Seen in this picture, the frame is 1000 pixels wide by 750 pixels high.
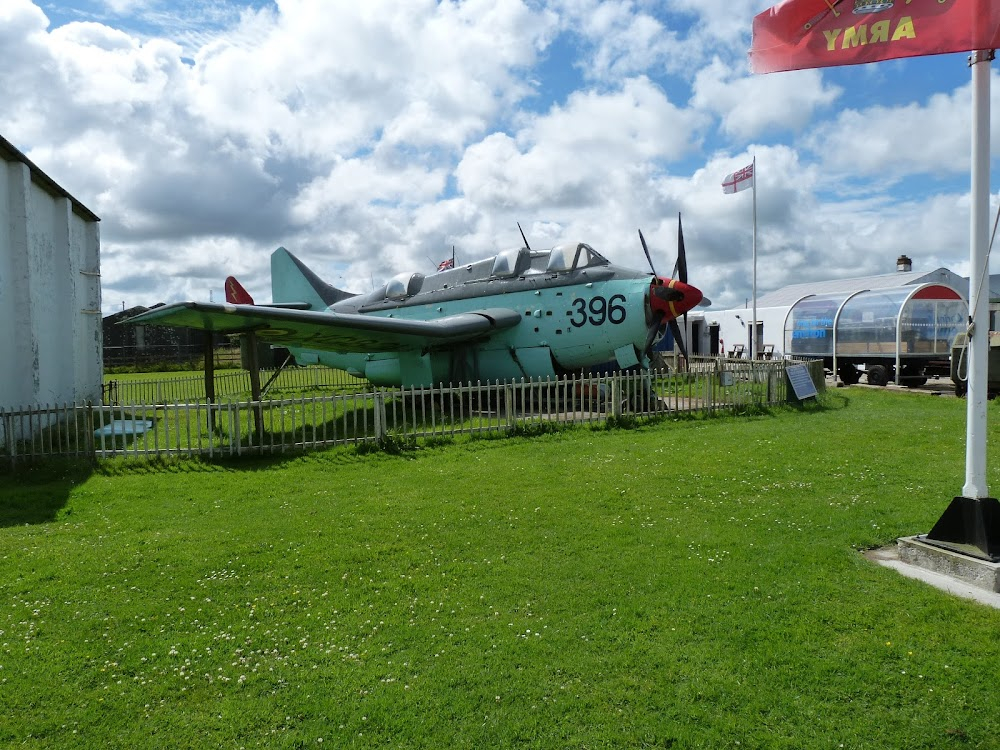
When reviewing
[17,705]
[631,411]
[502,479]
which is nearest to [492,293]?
[631,411]

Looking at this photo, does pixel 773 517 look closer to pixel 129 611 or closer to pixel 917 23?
pixel 917 23

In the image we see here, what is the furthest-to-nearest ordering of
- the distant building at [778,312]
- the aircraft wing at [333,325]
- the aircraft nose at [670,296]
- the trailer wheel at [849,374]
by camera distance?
the distant building at [778,312] < the trailer wheel at [849,374] < the aircraft nose at [670,296] < the aircraft wing at [333,325]

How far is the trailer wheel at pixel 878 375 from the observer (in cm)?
2111

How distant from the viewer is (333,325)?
13078 millimetres

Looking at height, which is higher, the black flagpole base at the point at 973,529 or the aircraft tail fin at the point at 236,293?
the aircraft tail fin at the point at 236,293

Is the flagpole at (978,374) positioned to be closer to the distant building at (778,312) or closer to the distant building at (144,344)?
the distant building at (778,312)

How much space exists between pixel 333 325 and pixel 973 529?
36.3ft

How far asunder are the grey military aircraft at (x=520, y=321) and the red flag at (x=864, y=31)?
9973mm

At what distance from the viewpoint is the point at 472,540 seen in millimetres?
6367

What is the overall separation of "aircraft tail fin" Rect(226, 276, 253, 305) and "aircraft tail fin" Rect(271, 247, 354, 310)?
152 cm

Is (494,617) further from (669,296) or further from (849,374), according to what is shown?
(849,374)

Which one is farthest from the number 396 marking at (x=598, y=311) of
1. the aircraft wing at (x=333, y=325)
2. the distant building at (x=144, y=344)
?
the distant building at (x=144, y=344)

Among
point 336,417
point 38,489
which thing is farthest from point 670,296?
point 38,489

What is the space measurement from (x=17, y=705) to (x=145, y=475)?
6.52 m
